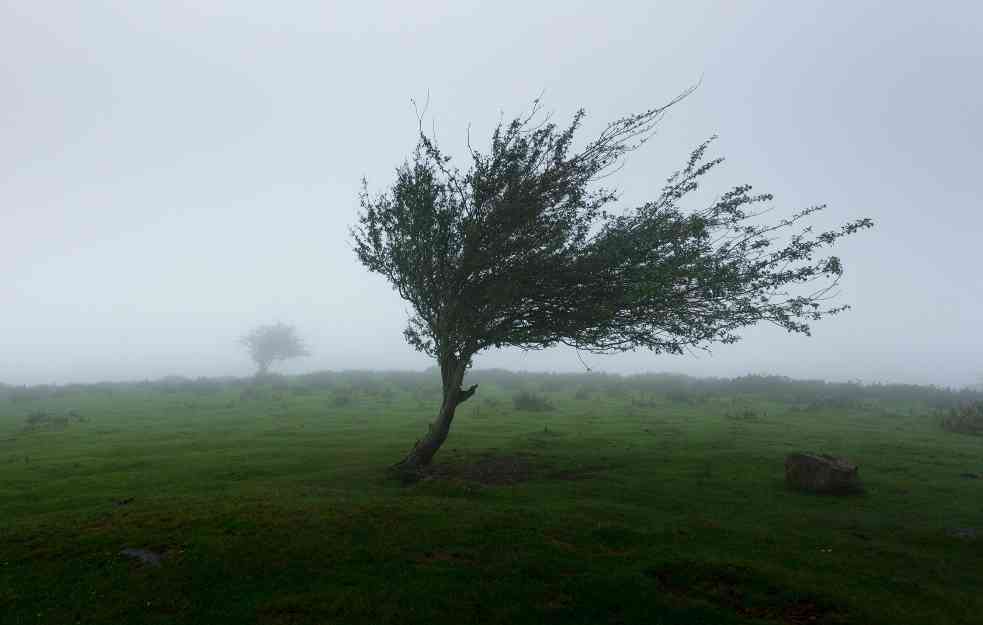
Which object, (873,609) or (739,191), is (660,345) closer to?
(739,191)

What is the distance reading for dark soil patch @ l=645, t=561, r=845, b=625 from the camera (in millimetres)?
10414

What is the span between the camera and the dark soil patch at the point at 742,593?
34.2 ft

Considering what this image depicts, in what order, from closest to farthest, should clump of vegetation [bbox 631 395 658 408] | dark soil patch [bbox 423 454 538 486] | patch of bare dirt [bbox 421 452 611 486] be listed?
dark soil patch [bbox 423 454 538 486], patch of bare dirt [bbox 421 452 611 486], clump of vegetation [bbox 631 395 658 408]

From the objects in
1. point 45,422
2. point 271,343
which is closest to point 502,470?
point 45,422

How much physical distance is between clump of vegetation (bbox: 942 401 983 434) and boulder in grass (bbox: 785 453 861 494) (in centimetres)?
2370

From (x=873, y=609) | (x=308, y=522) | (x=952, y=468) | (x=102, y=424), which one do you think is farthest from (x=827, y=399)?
(x=102, y=424)

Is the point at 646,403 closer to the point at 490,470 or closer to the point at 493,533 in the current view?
the point at 490,470

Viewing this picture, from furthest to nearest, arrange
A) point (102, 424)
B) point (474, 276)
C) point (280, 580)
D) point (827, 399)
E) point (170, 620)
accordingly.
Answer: point (827, 399) → point (102, 424) → point (474, 276) → point (280, 580) → point (170, 620)

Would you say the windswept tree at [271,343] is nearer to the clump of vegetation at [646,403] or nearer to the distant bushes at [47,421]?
the distant bushes at [47,421]

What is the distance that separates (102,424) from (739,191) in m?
44.1

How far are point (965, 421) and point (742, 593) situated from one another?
3573 cm

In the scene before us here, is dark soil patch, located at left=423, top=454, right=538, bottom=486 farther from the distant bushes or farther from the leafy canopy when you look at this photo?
the distant bushes

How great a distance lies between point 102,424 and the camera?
41.1m

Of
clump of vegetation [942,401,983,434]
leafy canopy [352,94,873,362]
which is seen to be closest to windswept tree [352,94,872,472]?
leafy canopy [352,94,873,362]
